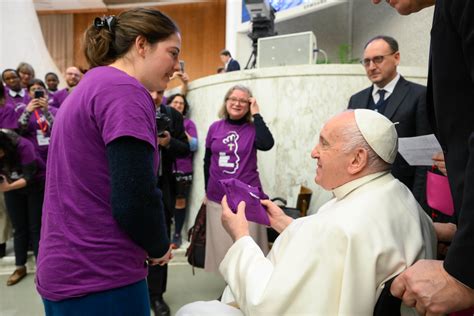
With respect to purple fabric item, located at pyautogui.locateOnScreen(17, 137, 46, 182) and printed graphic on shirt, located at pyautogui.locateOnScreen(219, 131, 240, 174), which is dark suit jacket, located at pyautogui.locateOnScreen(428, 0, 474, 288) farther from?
purple fabric item, located at pyautogui.locateOnScreen(17, 137, 46, 182)

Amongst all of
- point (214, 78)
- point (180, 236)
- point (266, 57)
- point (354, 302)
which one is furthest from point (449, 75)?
point (266, 57)

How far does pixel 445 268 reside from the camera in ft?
2.52

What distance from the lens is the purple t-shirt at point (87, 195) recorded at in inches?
38.3

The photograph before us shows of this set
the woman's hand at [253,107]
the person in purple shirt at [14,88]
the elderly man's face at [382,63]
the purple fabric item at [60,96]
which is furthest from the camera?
the purple fabric item at [60,96]

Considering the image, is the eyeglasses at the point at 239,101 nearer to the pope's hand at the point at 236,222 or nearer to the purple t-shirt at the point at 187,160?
the purple t-shirt at the point at 187,160

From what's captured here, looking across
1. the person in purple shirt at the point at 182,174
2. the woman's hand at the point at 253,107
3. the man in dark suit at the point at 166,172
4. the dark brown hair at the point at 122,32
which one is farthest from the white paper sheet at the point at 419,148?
the person in purple shirt at the point at 182,174

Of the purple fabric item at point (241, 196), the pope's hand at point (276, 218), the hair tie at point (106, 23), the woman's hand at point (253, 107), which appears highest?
the hair tie at point (106, 23)

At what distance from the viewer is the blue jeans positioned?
1.00 m

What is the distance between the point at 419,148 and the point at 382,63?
120 centimetres

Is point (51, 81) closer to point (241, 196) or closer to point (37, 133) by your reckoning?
point (37, 133)

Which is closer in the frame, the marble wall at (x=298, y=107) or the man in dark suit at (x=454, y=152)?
the man in dark suit at (x=454, y=152)

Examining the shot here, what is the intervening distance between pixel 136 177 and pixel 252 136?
1952mm

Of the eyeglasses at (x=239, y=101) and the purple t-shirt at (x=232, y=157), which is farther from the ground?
the eyeglasses at (x=239, y=101)

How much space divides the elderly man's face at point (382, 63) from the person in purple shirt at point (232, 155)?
33.4 inches
